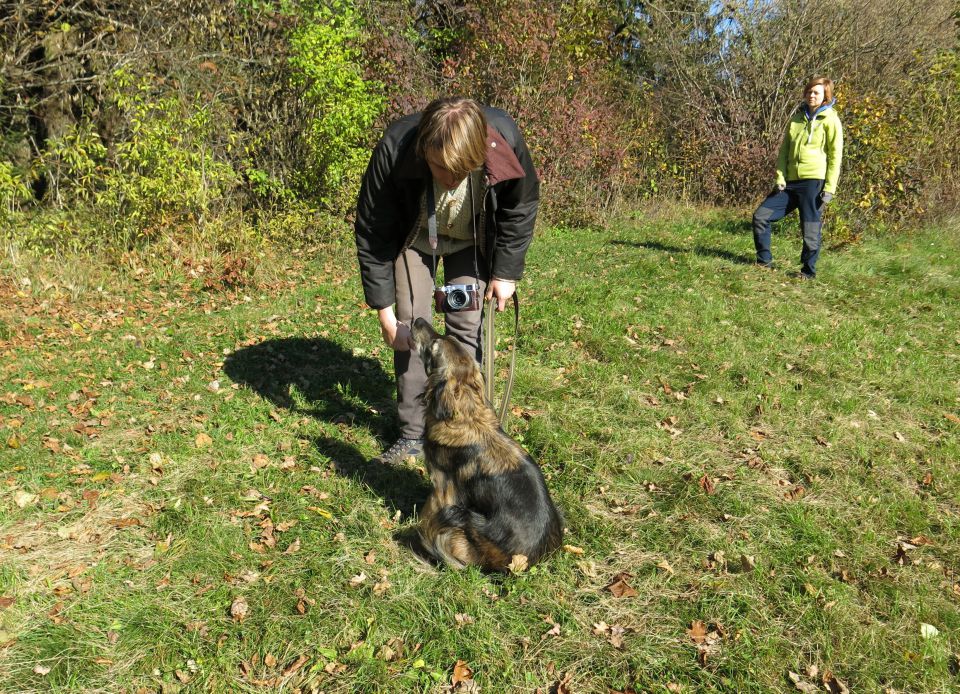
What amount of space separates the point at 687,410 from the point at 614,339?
142 centimetres

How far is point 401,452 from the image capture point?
4.37 meters

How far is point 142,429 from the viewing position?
4.66 metres

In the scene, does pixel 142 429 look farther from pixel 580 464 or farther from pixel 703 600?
pixel 703 600

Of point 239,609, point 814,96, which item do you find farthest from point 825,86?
point 239,609

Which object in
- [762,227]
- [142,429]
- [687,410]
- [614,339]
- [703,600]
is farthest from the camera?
[762,227]

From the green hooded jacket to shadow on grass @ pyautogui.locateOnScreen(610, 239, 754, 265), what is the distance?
1410mm

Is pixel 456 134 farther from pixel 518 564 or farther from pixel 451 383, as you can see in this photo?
pixel 518 564

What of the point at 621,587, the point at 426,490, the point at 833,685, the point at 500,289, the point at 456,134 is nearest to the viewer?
the point at 833,685

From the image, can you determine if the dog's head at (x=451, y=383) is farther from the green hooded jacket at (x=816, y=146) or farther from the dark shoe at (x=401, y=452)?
the green hooded jacket at (x=816, y=146)

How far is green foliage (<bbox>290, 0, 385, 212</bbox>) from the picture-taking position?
888cm

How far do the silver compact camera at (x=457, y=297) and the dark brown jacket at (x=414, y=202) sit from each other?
0.60 ft

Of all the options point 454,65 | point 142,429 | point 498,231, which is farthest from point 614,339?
point 454,65

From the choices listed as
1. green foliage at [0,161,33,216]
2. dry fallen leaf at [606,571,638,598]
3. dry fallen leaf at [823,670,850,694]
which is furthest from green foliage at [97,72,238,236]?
dry fallen leaf at [823,670,850,694]

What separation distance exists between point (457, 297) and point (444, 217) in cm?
49
